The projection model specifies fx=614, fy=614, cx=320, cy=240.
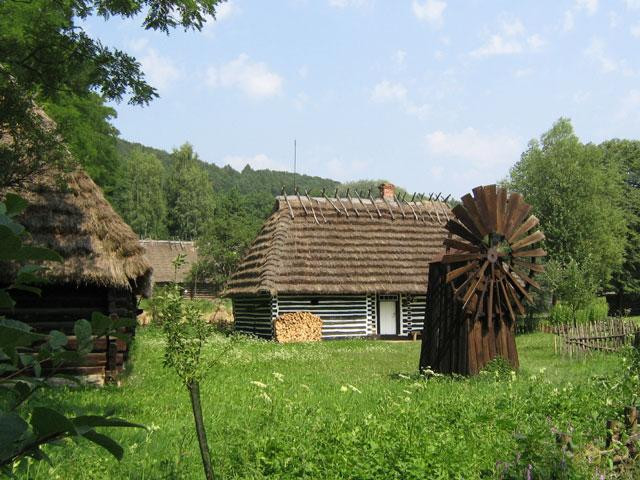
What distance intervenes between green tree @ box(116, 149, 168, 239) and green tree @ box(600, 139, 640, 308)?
130ft

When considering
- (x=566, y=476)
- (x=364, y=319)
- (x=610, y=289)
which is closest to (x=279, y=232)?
(x=364, y=319)

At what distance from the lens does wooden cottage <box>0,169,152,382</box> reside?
1011 cm

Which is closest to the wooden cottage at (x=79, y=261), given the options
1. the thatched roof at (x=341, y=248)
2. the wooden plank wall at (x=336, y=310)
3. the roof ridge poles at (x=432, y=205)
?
the thatched roof at (x=341, y=248)

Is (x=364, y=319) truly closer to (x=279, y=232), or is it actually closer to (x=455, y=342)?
(x=279, y=232)

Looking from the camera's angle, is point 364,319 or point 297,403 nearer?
point 297,403

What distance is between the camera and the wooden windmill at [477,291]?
11352 millimetres

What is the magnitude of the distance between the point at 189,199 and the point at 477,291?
53.0 meters

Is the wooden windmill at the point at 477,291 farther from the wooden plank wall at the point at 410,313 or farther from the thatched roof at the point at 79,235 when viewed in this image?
the wooden plank wall at the point at 410,313

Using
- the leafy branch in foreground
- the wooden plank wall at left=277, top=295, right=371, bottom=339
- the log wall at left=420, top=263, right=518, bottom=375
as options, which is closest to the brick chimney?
the wooden plank wall at left=277, top=295, right=371, bottom=339

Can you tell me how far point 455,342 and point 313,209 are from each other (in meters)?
14.1

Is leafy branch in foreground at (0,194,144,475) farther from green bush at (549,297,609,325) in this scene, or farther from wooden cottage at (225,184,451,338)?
green bush at (549,297,609,325)

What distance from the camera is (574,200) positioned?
3400 cm

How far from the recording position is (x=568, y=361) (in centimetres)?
1357

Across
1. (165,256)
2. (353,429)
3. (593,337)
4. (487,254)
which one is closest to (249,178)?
(165,256)
